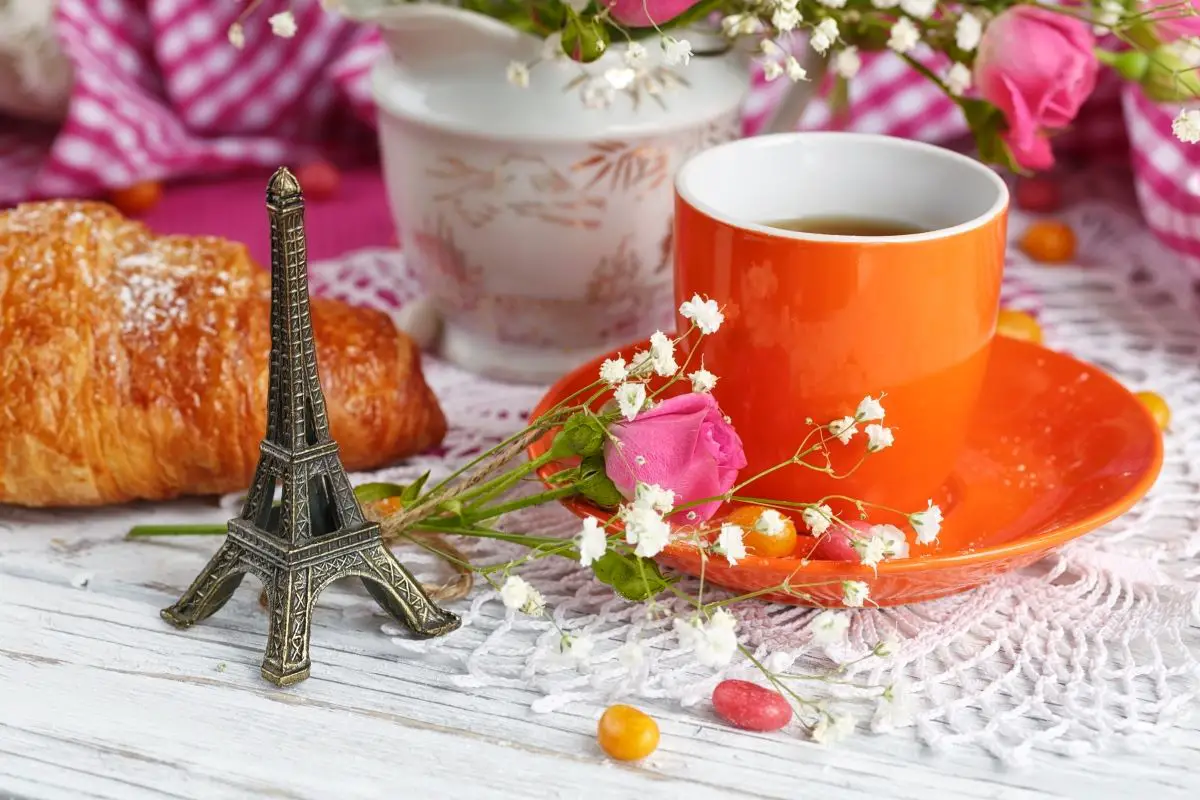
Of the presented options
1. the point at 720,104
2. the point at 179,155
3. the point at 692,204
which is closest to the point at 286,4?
the point at 179,155

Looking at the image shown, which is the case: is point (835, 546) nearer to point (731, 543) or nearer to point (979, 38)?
point (731, 543)

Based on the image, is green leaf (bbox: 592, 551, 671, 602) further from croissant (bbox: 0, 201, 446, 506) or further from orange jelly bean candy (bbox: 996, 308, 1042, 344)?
orange jelly bean candy (bbox: 996, 308, 1042, 344)

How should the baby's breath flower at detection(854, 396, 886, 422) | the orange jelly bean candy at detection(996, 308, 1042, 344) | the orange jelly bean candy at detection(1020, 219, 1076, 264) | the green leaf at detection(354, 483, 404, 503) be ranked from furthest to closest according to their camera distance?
the orange jelly bean candy at detection(1020, 219, 1076, 264) → the orange jelly bean candy at detection(996, 308, 1042, 344) → the green leaf at detection(354, 483, 404, 503) → the baby's breath flower at detection(854, 396, 886, 422)

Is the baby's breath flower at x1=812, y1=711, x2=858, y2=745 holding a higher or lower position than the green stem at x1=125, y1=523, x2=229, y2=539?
higher

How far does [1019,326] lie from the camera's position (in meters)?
1.28

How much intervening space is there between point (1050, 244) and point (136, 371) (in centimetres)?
102

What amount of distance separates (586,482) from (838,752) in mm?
231

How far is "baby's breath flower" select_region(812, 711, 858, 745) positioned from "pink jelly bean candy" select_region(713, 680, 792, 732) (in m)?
0.02

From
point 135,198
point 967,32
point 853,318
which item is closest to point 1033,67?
point 967,32

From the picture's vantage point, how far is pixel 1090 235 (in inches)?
63.2

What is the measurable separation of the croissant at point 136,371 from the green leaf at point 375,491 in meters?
0.12

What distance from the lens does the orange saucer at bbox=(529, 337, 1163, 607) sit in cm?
85

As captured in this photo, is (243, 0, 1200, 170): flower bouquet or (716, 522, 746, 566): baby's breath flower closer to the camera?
(716, 522, 746, 566): baby's breath flower

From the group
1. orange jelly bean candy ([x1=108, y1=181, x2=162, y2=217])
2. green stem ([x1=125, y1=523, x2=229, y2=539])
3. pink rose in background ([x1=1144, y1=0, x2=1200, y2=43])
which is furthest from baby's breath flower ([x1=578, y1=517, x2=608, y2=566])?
orange jelly bean candy ([x1=108, y1=181, x2=162, y2=217])
